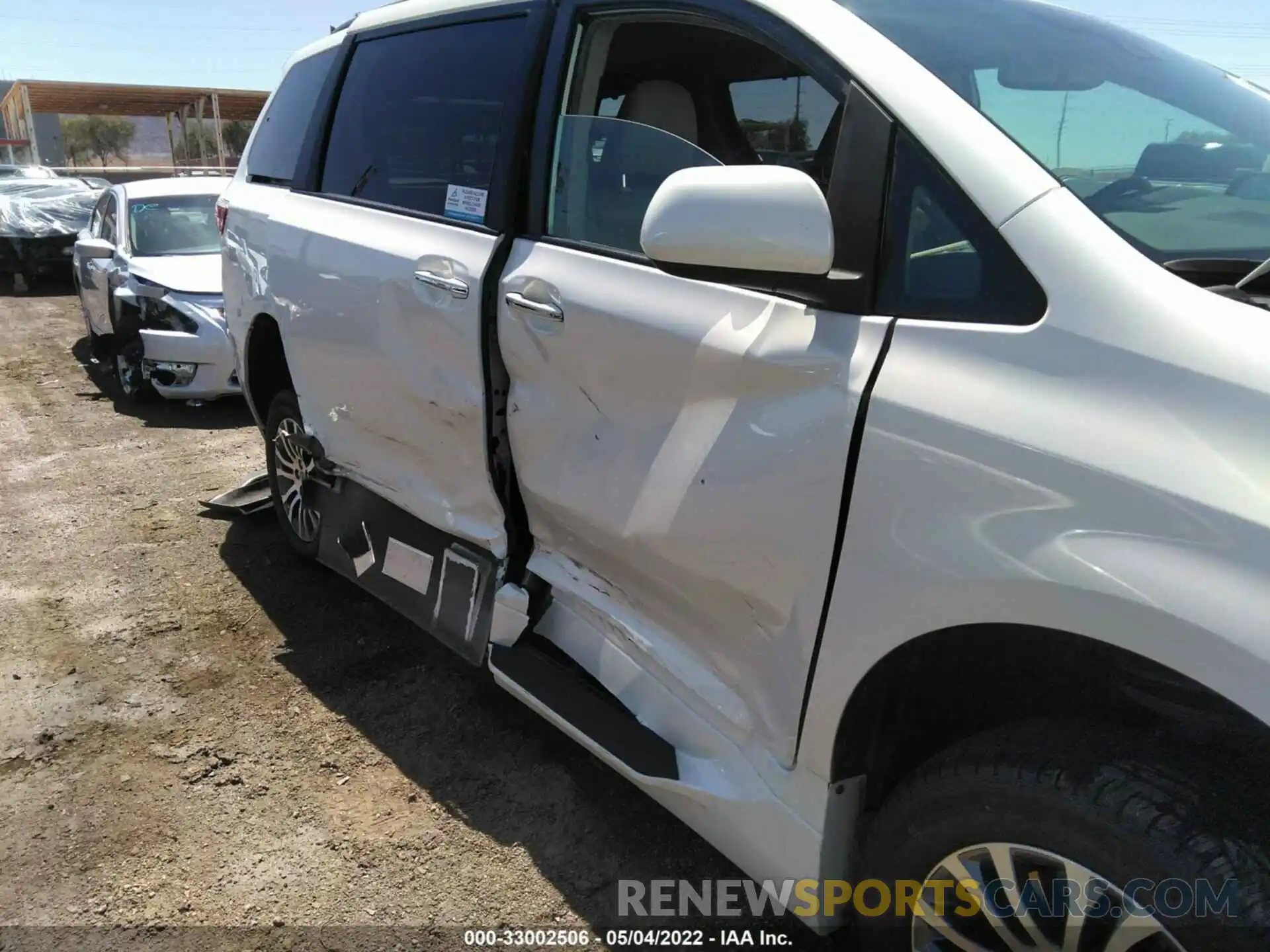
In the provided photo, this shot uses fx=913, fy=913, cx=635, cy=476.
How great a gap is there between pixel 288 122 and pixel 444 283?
1854 millimetres

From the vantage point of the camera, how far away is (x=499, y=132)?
8.16 feet

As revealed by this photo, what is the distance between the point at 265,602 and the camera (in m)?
3.88

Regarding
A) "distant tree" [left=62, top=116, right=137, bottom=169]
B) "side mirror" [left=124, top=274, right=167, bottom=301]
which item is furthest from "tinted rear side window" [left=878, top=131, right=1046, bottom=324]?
"distant tree" [left=62, top=116, right=137, bottom=169]

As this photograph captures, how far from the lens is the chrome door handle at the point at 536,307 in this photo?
2205 millimetres

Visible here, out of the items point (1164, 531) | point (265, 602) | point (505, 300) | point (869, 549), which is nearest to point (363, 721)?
point (265, 602)

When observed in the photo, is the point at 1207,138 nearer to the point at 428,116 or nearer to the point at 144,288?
the point at 428,116

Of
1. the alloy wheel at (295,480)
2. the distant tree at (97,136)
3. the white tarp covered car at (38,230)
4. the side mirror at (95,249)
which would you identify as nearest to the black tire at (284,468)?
the alloy wheel at (295,480)

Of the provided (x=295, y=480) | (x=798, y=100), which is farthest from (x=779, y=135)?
(x=295, y=480)

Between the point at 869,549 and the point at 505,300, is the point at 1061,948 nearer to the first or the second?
the point at 869,549

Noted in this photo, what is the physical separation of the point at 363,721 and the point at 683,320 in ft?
6.31

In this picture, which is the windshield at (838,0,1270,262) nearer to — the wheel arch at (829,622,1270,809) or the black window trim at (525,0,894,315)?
the black window trim at (525,0,894,315)

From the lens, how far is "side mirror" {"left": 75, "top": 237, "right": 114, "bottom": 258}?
24.2 ft

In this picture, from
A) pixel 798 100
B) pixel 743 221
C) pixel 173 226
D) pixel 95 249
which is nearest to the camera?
pixel 743 221

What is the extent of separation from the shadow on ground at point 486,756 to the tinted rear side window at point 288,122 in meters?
1.79
